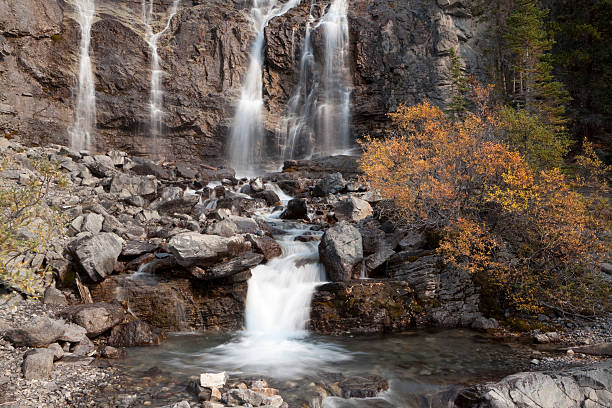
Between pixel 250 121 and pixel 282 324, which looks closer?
pixel 282 324

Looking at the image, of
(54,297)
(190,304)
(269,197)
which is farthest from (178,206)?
(54,297)

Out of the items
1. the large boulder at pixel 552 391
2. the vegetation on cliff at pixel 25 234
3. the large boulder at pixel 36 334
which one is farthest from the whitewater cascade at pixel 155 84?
the large boulder at pixel 552 391

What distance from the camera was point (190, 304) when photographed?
39.9 ft

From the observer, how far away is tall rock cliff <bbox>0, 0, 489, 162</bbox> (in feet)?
106

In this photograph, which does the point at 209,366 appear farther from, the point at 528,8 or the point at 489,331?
the point at 528,8

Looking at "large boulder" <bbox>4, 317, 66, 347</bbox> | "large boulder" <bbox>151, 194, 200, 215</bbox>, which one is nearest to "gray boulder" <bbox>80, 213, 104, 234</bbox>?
"large boulder" <bbox>151, 194, 200, 215</bbox>

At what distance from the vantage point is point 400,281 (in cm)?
1259

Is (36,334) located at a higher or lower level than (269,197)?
lower

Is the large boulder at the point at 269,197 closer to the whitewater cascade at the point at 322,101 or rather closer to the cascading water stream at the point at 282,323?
the cascading water stream at the point at 282,323

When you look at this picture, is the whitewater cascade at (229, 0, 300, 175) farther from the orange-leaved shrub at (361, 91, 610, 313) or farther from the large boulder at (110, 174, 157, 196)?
the orange-leaved shrub at (361, 91, 610, 313)

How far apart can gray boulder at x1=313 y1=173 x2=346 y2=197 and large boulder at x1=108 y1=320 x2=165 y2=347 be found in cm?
1582

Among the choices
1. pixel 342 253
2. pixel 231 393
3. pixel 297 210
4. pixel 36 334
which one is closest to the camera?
pixel 231 393

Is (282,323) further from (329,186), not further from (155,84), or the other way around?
(155,84)

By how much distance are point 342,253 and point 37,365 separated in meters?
8.70
